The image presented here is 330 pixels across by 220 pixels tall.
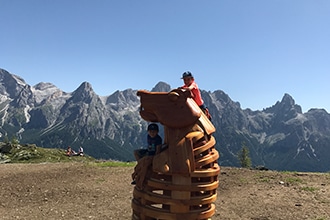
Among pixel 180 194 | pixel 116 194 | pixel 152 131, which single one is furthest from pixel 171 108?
pixel 116 194

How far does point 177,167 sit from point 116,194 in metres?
8.55

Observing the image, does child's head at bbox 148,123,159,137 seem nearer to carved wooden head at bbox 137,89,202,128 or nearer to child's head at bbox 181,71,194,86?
carved wooden head at bbox 137,89,202,128

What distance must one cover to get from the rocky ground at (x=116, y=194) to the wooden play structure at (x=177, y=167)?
536cm

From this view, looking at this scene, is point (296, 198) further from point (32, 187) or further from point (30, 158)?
point (30, 158)

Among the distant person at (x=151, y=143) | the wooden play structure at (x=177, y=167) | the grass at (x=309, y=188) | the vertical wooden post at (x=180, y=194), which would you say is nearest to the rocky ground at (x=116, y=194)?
the grass at (x=309, y=188)

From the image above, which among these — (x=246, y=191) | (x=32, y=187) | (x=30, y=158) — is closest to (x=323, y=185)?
(x=246, y=191)

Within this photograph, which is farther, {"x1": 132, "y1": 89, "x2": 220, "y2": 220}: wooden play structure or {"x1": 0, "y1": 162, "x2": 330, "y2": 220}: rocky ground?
{"x1": 0, "y1": 162, "x2": 330, "y2": 220}: rocky ground

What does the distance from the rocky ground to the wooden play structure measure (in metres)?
5.36

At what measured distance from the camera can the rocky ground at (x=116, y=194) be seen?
10250 mm

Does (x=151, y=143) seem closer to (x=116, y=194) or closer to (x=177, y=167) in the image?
(x=177, y=167)

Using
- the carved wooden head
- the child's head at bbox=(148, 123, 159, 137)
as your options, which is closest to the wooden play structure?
the carved wooden head

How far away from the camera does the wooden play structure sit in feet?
15.6

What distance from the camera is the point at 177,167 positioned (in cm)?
475

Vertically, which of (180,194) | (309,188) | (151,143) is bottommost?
(309,188)
